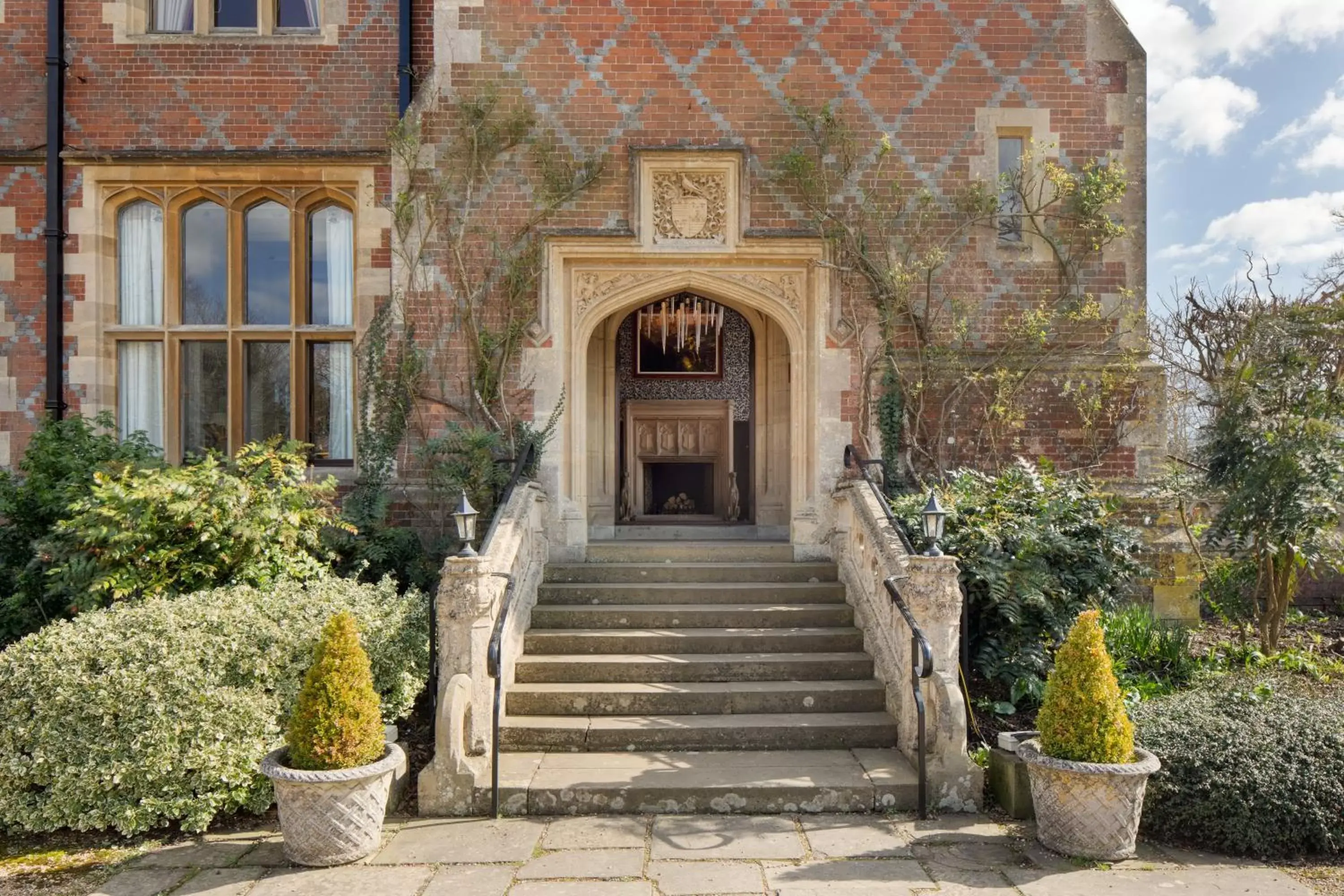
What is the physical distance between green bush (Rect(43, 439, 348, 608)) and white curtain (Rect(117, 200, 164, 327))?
2.59 m

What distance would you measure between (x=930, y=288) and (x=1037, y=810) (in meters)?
4.75

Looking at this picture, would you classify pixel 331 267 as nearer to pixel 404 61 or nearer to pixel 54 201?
pixel 404 61

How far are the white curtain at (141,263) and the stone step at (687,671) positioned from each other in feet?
17.7

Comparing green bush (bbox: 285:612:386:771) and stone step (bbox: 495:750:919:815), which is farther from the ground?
green bush (bbox: 285:612:386:771)

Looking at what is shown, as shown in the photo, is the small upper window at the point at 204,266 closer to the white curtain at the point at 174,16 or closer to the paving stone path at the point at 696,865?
the white curtain at the point at 174,16

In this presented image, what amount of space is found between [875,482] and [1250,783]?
3676mm

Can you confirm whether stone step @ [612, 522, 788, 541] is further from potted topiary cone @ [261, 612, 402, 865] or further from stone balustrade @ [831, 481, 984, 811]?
potted topiary cone @ [261, 612, 402, 865]

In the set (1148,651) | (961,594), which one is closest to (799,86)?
(961,594)

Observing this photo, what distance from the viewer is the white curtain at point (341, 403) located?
8.52 m

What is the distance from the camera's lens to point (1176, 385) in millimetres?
10234

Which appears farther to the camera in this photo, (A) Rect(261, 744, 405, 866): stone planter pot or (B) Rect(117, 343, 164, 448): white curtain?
(B) Rect(117, 343, 164, 448): white curtain

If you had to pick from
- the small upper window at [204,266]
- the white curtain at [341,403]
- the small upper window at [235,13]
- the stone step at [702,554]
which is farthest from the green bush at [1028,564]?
the small upper window at [235,13]

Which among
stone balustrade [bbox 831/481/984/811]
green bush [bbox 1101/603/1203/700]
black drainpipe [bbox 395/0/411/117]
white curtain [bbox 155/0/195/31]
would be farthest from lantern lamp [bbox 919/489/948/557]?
white curtain [bbox 155/0/195/31]

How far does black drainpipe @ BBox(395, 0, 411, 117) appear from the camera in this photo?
8.16 meters
